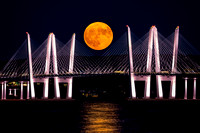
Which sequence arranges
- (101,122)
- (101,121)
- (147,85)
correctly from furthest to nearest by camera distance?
(147,85) < (101,121) < (101,122)

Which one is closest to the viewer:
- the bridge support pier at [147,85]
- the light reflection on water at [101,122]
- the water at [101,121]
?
the light reflection on water at [101,122]

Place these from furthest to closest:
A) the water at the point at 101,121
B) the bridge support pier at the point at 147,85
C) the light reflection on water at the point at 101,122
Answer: the bridge support pier at the point at 147,85, the water at the point at 101,121, the light reflection on water at the point at 101,122

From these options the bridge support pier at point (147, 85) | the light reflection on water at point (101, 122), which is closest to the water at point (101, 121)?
the light reflection on water at point (101, 122)

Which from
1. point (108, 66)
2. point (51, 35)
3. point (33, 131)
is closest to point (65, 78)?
point (51, 35)

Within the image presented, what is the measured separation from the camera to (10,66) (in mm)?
44344

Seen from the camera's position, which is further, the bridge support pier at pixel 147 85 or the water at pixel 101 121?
the bridge support pier at pixel 147 85

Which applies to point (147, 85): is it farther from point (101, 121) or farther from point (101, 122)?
point (101, 122)

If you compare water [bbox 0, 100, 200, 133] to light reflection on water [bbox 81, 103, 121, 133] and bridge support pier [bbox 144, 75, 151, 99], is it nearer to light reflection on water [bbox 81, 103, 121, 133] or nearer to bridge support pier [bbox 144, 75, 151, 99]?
light reflection on water [bbox 81, 103, 121, 133]

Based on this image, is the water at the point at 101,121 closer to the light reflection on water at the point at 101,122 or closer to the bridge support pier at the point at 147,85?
the light reflection on water at the point at 101,122

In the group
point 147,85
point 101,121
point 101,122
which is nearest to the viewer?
point 101,122

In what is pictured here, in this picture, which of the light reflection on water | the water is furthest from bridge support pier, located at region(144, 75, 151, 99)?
the light reflection on water

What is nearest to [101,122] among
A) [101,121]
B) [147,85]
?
[101,121]

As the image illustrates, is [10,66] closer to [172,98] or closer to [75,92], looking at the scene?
[172,98]

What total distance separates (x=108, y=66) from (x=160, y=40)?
20.6 metres
